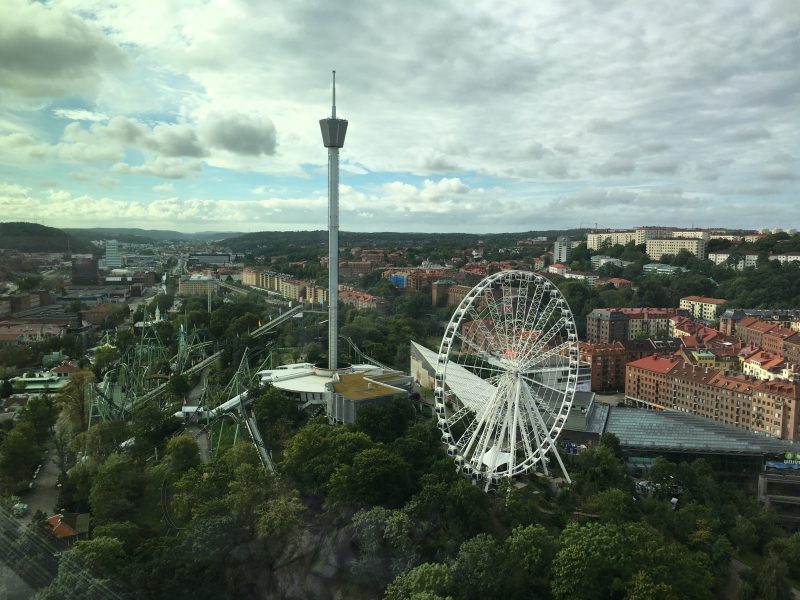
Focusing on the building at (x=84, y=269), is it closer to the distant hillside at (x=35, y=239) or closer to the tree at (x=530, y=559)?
the distant hillside at (x=35, y=239)

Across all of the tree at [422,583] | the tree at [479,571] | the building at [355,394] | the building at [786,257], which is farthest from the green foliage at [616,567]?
the building at [786,257]

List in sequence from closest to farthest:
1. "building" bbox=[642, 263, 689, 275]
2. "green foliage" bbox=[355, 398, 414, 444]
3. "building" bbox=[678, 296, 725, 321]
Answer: "green foliage" bbox=[355, 398, 414, 444] → "building" bbox=[678, 296, 725, 321] → "building" bbox=[642, 263, 689, 275]

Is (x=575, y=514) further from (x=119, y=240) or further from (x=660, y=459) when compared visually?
(x=119, y=240)

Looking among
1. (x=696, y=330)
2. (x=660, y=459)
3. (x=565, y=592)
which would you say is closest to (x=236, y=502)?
(x=565, y=592)

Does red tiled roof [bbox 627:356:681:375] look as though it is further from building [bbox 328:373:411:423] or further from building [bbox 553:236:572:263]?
building [bbox 553:236:572:263]

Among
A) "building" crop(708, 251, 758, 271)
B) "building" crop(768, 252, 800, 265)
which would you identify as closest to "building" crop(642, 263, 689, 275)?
"building" crop(708, 251, 758, 271)

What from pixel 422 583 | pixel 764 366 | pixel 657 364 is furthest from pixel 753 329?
pixel 422 583
